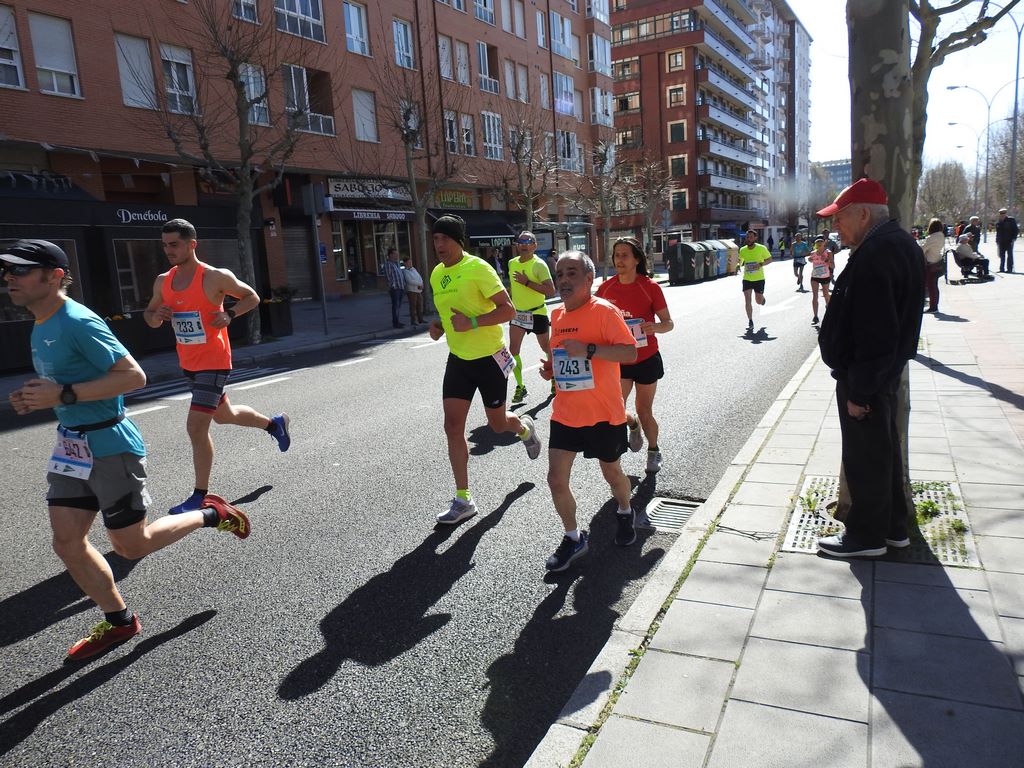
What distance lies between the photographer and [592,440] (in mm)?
4012

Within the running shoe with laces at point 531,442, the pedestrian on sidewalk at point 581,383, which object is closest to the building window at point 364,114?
the running shoe with laces at point 531,442

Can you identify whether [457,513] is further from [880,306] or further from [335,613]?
[880,306]

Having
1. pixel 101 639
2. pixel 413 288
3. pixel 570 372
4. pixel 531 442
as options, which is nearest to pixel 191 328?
pixel 101 639

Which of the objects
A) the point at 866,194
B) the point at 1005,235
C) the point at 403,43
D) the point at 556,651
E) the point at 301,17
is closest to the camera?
the point at 556,651

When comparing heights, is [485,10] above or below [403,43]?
above

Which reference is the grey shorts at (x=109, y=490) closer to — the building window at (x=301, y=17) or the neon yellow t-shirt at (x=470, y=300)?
the neon yellow t-shirt at (x=470, y=300)

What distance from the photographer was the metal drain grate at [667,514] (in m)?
4.71

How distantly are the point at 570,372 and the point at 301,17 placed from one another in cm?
2689

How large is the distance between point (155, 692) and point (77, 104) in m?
21.2

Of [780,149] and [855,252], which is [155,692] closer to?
[855,252]

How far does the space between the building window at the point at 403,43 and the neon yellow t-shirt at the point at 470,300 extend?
28602mm

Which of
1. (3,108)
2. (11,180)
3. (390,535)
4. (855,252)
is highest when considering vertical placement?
(3,108)

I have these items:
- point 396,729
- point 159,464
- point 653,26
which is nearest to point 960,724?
point 396,729

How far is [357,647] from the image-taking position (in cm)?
335
